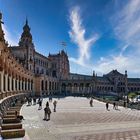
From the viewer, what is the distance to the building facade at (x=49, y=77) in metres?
61.3

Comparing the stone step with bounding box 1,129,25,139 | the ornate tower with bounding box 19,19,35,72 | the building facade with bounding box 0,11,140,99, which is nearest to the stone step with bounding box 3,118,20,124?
the stone step with bounding box 1,129,25,139

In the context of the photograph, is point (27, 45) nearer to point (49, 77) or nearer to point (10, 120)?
point (49, 77)

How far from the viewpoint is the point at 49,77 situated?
90.7 meters

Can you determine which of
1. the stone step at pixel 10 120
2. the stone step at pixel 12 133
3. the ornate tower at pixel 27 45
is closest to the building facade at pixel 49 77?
the ornate tower at pixel 27 45

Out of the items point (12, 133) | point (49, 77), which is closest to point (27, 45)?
point (49, 77)

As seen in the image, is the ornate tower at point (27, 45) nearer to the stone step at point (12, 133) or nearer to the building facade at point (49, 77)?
the building facade at point (49, 77)

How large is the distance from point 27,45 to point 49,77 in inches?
669

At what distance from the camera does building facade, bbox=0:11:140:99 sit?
61297 mm

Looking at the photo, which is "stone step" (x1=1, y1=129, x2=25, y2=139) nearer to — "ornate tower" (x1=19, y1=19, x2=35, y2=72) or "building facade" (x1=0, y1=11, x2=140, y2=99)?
"building facade" (x1=0, y1=11, x2=140, y2=99)

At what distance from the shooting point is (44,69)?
101125mm

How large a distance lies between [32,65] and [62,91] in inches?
980

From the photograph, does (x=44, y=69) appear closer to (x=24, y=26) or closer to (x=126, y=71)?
(x=24, y=26)

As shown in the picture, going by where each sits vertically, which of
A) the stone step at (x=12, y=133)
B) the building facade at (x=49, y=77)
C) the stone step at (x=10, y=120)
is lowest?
the stone step at (x=12, y=133)

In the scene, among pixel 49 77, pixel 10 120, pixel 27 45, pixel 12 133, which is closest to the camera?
pixel 12 133
